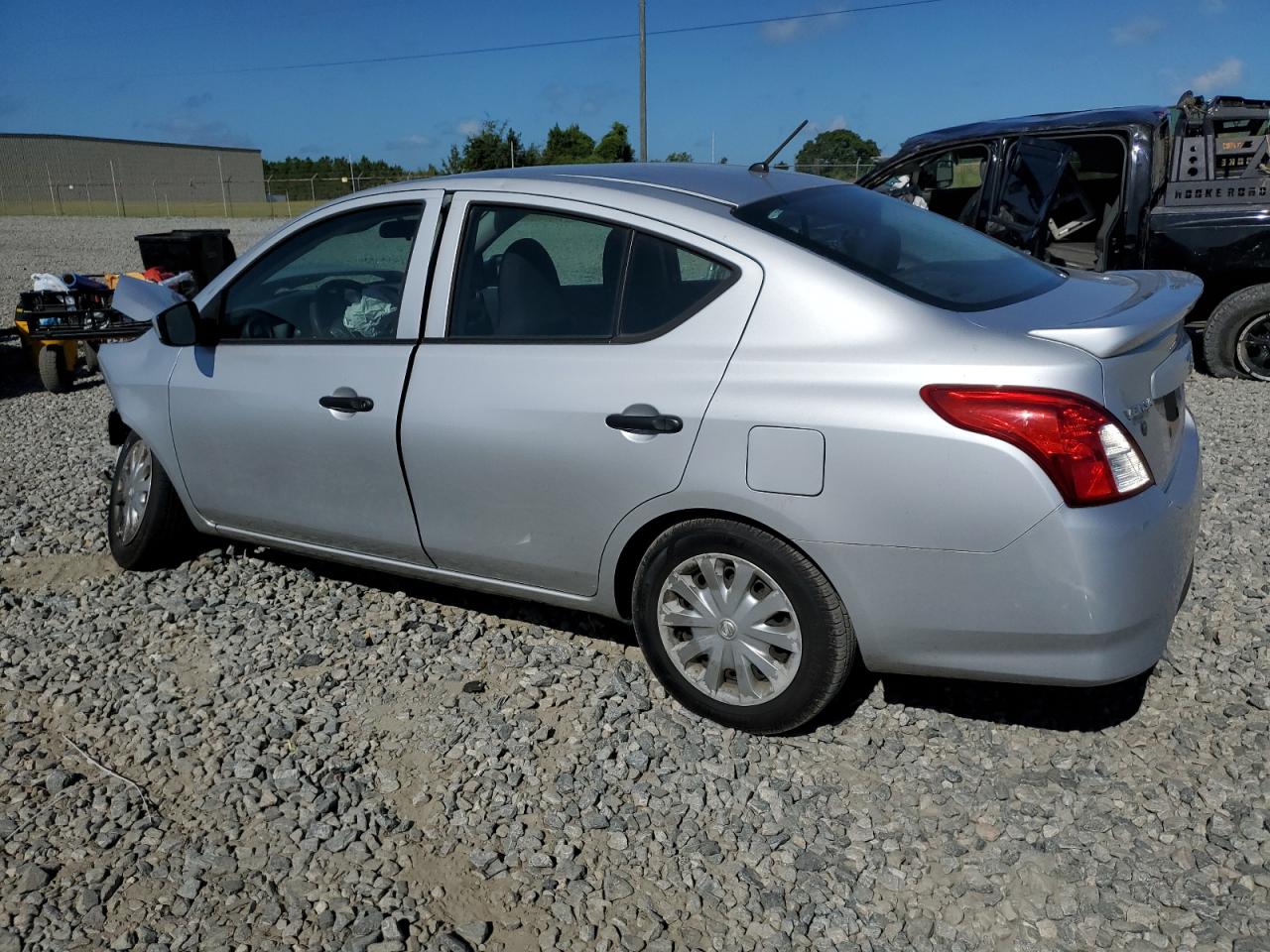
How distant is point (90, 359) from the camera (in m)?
10.5

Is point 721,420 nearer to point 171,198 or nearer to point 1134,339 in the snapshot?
point 1134,339

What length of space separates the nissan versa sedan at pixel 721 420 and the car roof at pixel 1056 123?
16.0 ft

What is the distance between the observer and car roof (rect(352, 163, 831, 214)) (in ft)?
11.6

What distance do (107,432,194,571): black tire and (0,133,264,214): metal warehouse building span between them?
48.5 meters

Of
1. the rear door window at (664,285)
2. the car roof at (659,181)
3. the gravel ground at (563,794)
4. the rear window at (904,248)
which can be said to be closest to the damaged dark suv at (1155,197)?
the gravel ground at (563,794)

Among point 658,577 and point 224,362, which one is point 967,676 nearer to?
point 658,577

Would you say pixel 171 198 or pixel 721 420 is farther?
pixel 171 198

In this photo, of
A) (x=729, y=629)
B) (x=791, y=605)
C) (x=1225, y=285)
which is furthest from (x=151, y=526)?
(x=1225, y=285)

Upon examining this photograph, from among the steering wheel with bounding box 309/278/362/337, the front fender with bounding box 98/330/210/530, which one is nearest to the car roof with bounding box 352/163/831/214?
the steering wheel with bounding box 309/278/362/337

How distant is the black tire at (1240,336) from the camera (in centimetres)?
814

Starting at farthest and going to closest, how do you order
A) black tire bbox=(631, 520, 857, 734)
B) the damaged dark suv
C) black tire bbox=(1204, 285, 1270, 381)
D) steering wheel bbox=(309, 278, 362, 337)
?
1. black tire bbox=(1204, 285, 1270, 381)
2. the damaged dark suv
3. steering wheel bbox=(309, 278, 362, 337)
4. black tire bbox=(631, 520, 857, 734)

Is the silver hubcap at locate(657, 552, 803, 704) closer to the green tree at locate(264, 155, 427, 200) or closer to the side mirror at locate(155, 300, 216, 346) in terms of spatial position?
the side mirror at locate(155, 300, 216, 346)

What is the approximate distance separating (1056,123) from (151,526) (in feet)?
22.9

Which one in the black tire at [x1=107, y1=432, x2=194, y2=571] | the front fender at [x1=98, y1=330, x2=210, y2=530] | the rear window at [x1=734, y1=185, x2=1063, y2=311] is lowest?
the black tire at [x1=107, y1=432, x2=194, y2=571]
